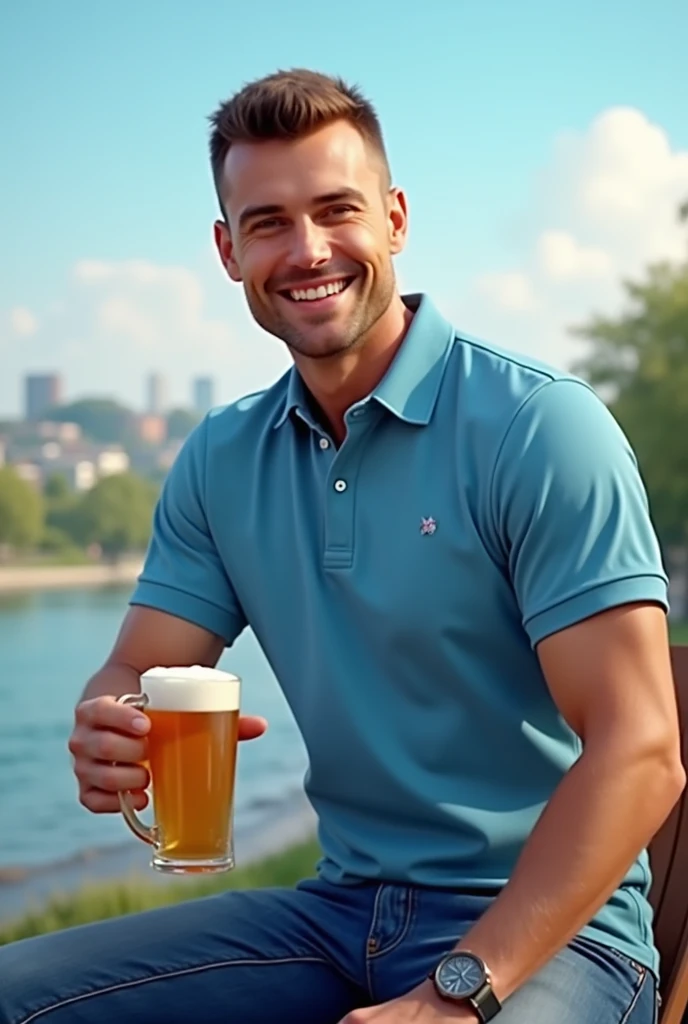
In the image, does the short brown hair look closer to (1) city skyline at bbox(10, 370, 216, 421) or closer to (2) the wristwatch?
(2) the wristwatch

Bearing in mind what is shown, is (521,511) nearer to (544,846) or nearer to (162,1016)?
(544,846)

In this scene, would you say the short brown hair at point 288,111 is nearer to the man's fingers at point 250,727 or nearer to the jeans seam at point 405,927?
the man's fingers at point 250,727

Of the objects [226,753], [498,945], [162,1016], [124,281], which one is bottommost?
[162,1016]

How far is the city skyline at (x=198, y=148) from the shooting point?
324 inches

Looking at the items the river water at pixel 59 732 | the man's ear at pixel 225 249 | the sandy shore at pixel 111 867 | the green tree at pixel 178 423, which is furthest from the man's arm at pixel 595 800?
the green tree at pixel 178 423

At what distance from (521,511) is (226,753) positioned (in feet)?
1.28

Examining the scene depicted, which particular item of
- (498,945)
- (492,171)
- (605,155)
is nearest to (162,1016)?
(498,945)

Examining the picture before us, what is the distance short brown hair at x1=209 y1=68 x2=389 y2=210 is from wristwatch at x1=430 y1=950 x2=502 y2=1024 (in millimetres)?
915

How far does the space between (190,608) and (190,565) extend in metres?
0.05

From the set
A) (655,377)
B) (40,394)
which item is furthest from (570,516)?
(655,377)

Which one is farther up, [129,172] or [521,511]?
[129,172]

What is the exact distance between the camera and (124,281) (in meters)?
9.40

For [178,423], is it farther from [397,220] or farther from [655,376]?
[655,376]

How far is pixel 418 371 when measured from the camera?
1707mm
